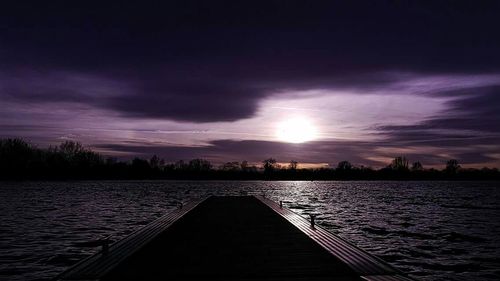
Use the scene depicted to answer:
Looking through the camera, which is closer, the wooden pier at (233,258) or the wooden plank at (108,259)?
the wooden plank at (108,259)

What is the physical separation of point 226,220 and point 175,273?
1465cm

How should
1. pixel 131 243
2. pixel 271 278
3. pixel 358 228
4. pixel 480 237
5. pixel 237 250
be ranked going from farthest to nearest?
1. pixel 358 228
2. pixel 480 237
3. pixel 131 243
4. pixel 237 250
5. pixel 271 278

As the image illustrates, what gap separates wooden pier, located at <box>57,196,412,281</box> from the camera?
11984 mm

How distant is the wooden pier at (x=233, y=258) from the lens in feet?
39.3

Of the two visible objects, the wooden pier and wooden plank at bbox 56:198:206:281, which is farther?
the wooden pier

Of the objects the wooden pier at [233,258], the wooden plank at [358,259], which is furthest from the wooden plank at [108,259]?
the wooden plank at [358,259]

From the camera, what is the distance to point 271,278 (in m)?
11.7

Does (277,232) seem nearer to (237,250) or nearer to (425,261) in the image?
(237,250)

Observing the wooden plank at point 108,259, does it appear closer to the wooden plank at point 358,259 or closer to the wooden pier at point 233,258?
the wooden pier at point 233,258

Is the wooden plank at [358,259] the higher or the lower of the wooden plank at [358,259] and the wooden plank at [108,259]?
the higher

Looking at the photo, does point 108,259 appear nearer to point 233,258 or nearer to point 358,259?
point 233,258

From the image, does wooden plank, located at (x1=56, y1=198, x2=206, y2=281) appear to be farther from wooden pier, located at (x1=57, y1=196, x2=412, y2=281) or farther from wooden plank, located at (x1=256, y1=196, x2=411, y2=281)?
wooden plank, located at (x1=256, y1=196, x2=411, y2=281)

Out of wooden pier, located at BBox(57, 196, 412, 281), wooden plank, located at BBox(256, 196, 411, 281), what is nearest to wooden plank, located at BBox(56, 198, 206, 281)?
wooden pier, located at BBox(57, 196, 412, 281)

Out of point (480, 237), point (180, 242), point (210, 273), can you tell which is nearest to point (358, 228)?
point (480, 237)
